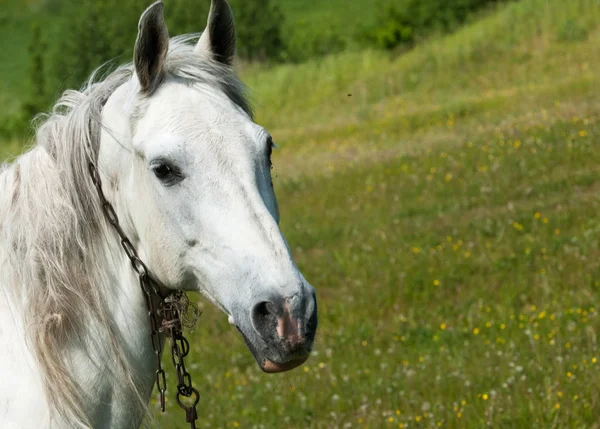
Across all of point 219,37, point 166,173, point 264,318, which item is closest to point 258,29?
point 219,37

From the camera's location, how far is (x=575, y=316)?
7008mm

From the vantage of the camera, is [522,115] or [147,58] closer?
[147,58]

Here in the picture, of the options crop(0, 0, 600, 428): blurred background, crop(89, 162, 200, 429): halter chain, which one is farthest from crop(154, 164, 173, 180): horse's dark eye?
crop(0, 0, 600, 428): blurred background

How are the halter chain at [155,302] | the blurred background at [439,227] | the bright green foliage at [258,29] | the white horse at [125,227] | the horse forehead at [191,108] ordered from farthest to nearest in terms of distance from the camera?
the bright green foliage at [258,29] → the blurred background at [439,227] → the halter chain at [155,302] → the horse forehead at [191,108] → the white horse at [125,227]

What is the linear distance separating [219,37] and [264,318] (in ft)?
4.02

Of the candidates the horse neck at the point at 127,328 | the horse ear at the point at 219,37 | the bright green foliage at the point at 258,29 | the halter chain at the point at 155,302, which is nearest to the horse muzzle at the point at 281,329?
the halter chain at the point at 155,302

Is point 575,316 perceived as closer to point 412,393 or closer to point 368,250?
point 412,393

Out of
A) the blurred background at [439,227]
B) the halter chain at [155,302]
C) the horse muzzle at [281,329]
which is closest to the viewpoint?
the horse muzzle at [281,329]

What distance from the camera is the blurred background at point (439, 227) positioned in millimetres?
6035

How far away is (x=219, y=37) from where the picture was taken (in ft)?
11.3

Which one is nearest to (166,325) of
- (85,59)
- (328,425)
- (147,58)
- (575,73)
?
(147,58)

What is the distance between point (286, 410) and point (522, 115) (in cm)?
1137

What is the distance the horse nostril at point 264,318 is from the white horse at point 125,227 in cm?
4

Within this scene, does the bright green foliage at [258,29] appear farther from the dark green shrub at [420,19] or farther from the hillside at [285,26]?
the dark green shrub at [420,19]
